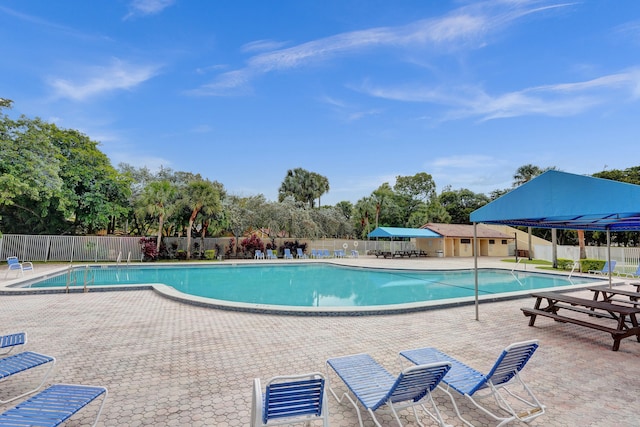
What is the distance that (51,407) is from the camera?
246 centimetres

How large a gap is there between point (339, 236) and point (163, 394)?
30.8 metres

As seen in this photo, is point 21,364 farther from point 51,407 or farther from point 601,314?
point 601,314

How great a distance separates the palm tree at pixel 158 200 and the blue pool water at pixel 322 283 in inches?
167

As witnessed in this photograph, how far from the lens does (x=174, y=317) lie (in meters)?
6.90

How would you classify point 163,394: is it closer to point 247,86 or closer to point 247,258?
point 247,86

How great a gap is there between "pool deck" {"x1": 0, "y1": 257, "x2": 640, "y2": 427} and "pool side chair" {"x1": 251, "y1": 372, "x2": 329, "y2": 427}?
58cm

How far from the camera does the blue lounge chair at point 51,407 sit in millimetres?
2225

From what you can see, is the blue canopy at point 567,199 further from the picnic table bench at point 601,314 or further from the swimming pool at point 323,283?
the swimming pool at point 323,283

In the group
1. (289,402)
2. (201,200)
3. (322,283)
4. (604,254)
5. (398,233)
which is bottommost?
(322,283)

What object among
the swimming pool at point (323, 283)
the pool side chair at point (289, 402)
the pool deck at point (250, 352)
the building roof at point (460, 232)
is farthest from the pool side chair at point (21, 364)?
the building roof at point (460, 232)

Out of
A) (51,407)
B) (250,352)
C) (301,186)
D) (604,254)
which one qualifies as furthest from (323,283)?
(301,186)

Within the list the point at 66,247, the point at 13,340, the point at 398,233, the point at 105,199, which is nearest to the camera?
the point at 13,340

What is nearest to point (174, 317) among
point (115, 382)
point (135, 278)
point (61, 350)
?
point (61, 350)

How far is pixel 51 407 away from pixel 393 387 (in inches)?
104
